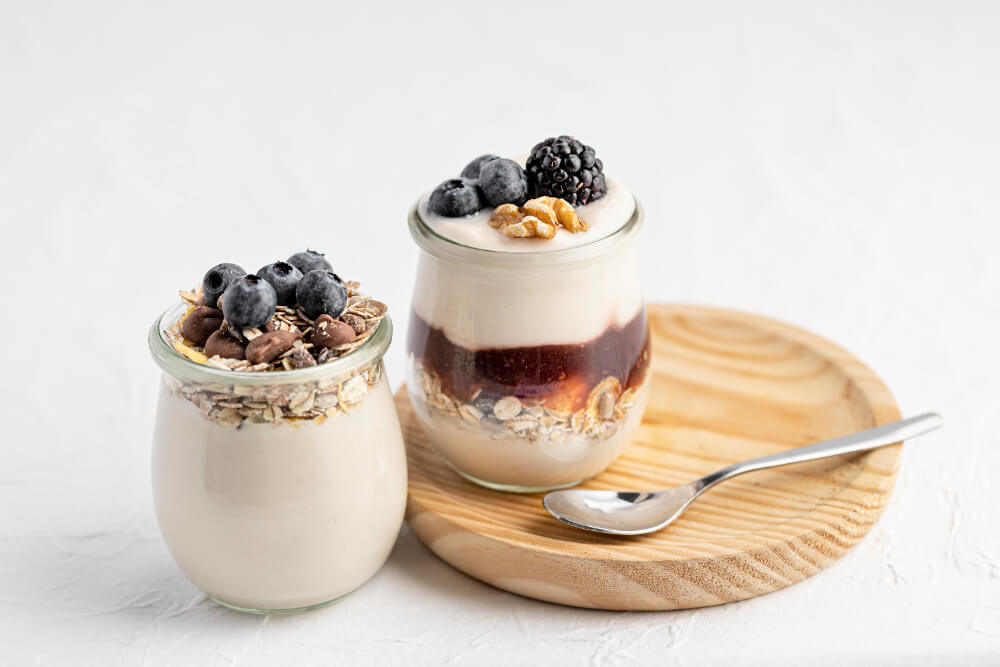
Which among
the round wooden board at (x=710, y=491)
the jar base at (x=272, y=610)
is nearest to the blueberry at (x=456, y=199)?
the round wooden board at (x=710, y=491)

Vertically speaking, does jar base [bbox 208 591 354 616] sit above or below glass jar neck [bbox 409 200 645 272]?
below

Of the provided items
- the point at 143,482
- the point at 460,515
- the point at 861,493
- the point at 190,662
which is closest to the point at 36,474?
the point at 143,482

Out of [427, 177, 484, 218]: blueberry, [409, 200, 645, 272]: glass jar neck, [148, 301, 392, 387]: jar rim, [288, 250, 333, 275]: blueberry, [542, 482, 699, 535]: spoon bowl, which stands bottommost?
[542, 482, 699, 535]: spoon bowl

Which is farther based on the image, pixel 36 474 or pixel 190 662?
pixel 36 474

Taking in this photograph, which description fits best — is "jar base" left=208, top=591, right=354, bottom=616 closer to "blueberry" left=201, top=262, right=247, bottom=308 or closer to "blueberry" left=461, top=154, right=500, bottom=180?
"blueberry" left=201, top=262, right=247, bottom=308

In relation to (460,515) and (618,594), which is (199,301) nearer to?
(460,515)

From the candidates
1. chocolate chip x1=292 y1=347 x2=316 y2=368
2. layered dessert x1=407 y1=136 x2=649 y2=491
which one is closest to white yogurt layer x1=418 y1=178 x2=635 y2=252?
layered dessert x1=407 y1=136 x2=649 y2=491

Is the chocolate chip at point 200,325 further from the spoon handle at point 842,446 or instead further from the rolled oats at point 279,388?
the spoon handle at point 842,446
